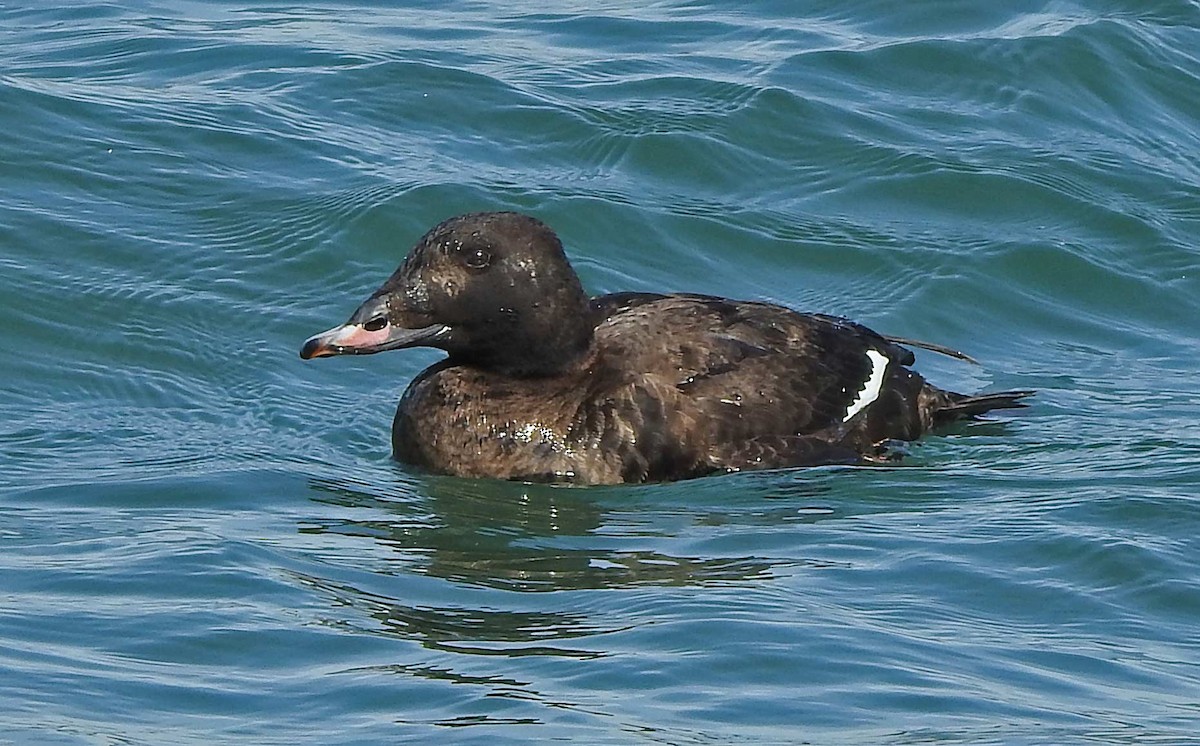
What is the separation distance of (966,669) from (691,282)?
494cm

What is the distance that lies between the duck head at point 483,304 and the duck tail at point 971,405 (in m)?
1.52

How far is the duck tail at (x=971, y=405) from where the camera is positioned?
9250 mm

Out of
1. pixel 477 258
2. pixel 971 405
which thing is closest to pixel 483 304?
pixel 477 258

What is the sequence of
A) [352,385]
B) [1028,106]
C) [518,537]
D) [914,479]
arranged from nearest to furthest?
[518,537], [914,479], [352,385], [1028,106]

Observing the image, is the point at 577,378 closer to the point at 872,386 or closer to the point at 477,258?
the point at 477,258

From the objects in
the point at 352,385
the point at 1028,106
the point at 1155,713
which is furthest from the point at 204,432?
the point at 1028,106

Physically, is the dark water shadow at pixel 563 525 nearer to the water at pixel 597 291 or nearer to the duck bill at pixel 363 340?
the water at pixel 597 291

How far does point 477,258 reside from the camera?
835 cm

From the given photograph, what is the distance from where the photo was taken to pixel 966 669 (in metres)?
6.15

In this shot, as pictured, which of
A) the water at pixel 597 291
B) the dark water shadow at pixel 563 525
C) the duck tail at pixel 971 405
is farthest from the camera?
the duck tail at pixel 971 405

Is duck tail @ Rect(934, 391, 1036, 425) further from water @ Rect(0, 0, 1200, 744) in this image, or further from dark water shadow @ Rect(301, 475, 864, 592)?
dark water shadow @ Rect(301, 475, 864, 592)

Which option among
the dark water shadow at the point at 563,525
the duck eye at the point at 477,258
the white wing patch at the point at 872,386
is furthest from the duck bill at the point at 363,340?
the white wing patch at the point at 872,386

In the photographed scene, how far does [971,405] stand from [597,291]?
2.13 m

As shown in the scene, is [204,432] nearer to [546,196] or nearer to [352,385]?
[352,385]
